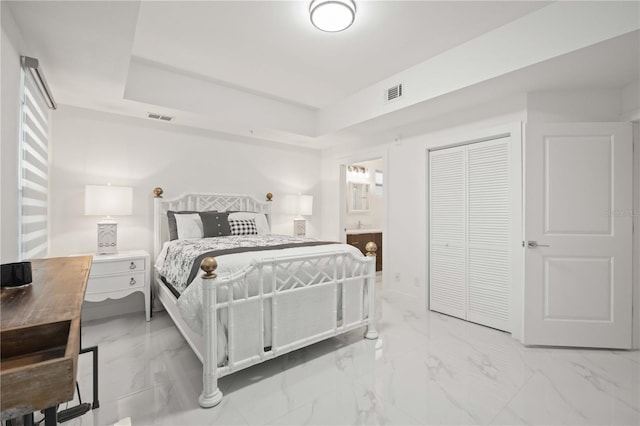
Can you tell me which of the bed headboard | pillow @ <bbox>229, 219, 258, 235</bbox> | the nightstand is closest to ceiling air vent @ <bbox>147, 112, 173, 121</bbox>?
the bed headboard

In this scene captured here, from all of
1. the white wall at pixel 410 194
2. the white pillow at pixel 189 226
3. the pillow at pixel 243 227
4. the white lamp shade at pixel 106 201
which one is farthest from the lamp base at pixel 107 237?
the white wall at pixel 410 194

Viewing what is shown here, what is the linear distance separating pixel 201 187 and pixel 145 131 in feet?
3.08

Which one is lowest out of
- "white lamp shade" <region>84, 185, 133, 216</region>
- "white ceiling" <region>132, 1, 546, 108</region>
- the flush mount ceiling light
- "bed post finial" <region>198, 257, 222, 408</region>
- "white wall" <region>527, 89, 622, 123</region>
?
"bed post finial" <region>198, 257, 222, 408</region>

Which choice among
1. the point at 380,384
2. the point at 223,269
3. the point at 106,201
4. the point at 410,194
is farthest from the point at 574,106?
the point at 106,201

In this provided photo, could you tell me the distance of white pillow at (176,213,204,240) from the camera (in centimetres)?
346

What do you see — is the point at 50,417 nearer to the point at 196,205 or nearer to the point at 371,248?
the point at 371,248

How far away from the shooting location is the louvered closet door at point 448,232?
343 centimetres

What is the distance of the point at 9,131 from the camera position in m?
1.66

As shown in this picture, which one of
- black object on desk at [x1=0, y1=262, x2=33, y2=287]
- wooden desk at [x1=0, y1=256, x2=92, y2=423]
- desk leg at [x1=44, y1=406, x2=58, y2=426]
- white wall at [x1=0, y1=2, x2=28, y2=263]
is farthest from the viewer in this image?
white wall at [x1=0, y1=2, x2=28, y2=263]

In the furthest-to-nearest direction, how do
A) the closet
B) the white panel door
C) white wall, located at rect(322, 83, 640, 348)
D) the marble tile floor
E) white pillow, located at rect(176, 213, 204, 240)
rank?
white pillow, located at rect(176, 213, 204, 240) < the closet < white wall, located at rect(322, 83, 640, 348) < the white panel door < the marble tile floor

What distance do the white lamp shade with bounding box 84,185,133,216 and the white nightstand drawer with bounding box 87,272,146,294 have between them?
0.66 meters

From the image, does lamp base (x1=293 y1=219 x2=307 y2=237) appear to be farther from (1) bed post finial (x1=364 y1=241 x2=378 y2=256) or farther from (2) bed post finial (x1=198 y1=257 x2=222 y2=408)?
(2) bed post finial (x1=198 y1=257 x2=222 y2=408)

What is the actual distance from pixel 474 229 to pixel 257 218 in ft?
8.73

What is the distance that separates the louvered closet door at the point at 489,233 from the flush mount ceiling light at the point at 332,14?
6.42 ft
